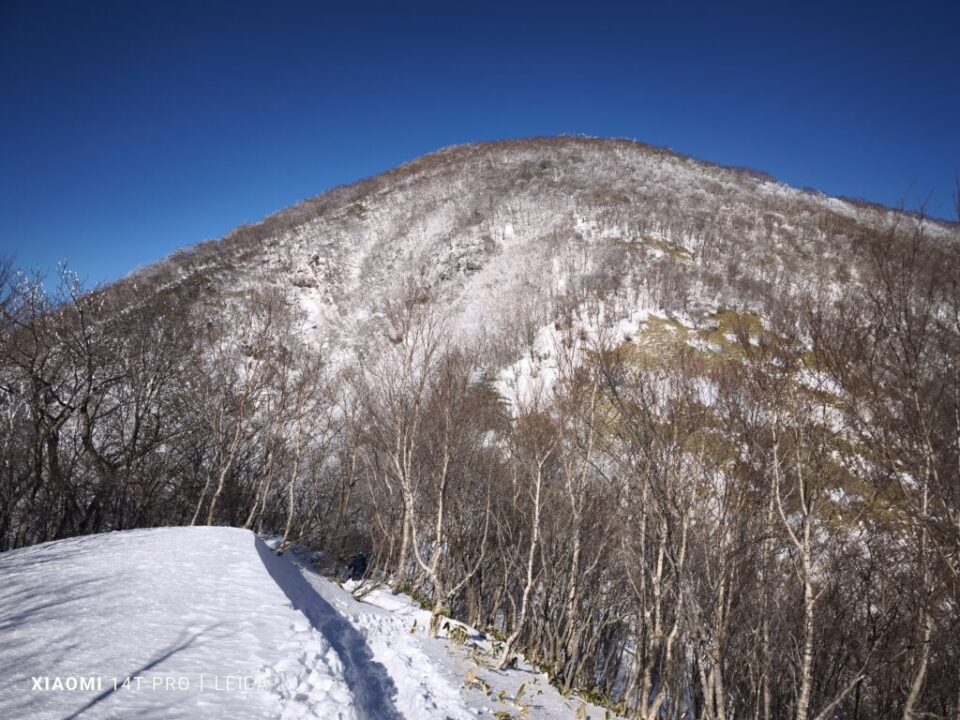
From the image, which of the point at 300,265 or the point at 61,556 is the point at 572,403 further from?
the point at 300,265

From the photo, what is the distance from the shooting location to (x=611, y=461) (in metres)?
11.6

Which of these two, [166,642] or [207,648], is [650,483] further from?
[166,642]

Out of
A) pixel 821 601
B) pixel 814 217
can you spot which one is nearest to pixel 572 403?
pixel 821 601

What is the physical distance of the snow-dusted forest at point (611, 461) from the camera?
5.72m

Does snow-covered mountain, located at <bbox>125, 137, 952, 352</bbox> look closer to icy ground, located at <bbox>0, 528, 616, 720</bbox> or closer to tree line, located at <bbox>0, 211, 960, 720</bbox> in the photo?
tree line, located at <bbox>0, 211, 960, 720</bbox>

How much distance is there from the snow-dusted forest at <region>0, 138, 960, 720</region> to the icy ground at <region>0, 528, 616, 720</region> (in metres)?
1.47

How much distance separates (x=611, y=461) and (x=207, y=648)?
9.54 m

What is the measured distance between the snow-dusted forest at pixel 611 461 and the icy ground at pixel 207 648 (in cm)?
147

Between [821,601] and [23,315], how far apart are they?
19345mm

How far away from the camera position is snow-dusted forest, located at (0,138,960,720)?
572 cm

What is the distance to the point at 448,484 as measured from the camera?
13398 mm

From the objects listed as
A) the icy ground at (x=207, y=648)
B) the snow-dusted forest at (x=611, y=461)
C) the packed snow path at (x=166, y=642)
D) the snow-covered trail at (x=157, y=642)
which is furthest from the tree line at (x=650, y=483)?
the snow-covered trail at (x=157, y=642)

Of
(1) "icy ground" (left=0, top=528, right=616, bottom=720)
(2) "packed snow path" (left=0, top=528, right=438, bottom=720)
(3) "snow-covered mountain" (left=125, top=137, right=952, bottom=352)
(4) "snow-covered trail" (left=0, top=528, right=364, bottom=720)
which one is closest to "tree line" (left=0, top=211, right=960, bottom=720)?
(1) "icy ground" (left=0, top=528, right=616, bottom=720)

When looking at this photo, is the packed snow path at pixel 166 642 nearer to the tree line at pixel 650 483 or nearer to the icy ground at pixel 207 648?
the icy ground at pixel 207 648
